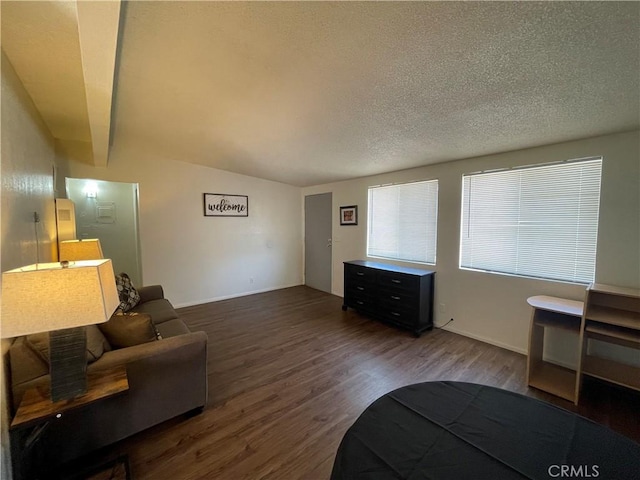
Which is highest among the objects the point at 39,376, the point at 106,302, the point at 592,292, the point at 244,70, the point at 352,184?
the point at 244,70

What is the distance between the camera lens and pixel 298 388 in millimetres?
2297

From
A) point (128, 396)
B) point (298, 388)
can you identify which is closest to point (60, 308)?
point (128, 396)

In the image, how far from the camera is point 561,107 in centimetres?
192

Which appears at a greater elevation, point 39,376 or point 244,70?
point 244,70

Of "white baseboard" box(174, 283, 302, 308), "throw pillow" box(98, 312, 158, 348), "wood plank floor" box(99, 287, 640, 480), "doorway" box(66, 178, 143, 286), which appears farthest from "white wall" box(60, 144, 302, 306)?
"throw pillow" box(98, 312, 158, 348)

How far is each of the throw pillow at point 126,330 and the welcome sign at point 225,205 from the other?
10.0 ft

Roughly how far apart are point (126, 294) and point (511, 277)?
4375 mm

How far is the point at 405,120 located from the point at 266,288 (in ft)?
14.0

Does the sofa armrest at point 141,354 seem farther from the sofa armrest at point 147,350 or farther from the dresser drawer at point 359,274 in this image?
the dresser drawer at point 359,274

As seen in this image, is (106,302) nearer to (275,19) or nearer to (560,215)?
(275,19)

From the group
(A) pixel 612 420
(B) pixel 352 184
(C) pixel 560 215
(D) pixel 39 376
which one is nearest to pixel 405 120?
Result: (C) pixel 560 215

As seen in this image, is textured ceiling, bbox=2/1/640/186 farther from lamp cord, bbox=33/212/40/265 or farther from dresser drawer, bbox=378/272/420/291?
dresser drawer, bbox=378/272/420/291

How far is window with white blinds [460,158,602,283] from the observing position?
247 centimetres

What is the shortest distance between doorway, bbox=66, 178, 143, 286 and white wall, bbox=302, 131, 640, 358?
4.36 meters
